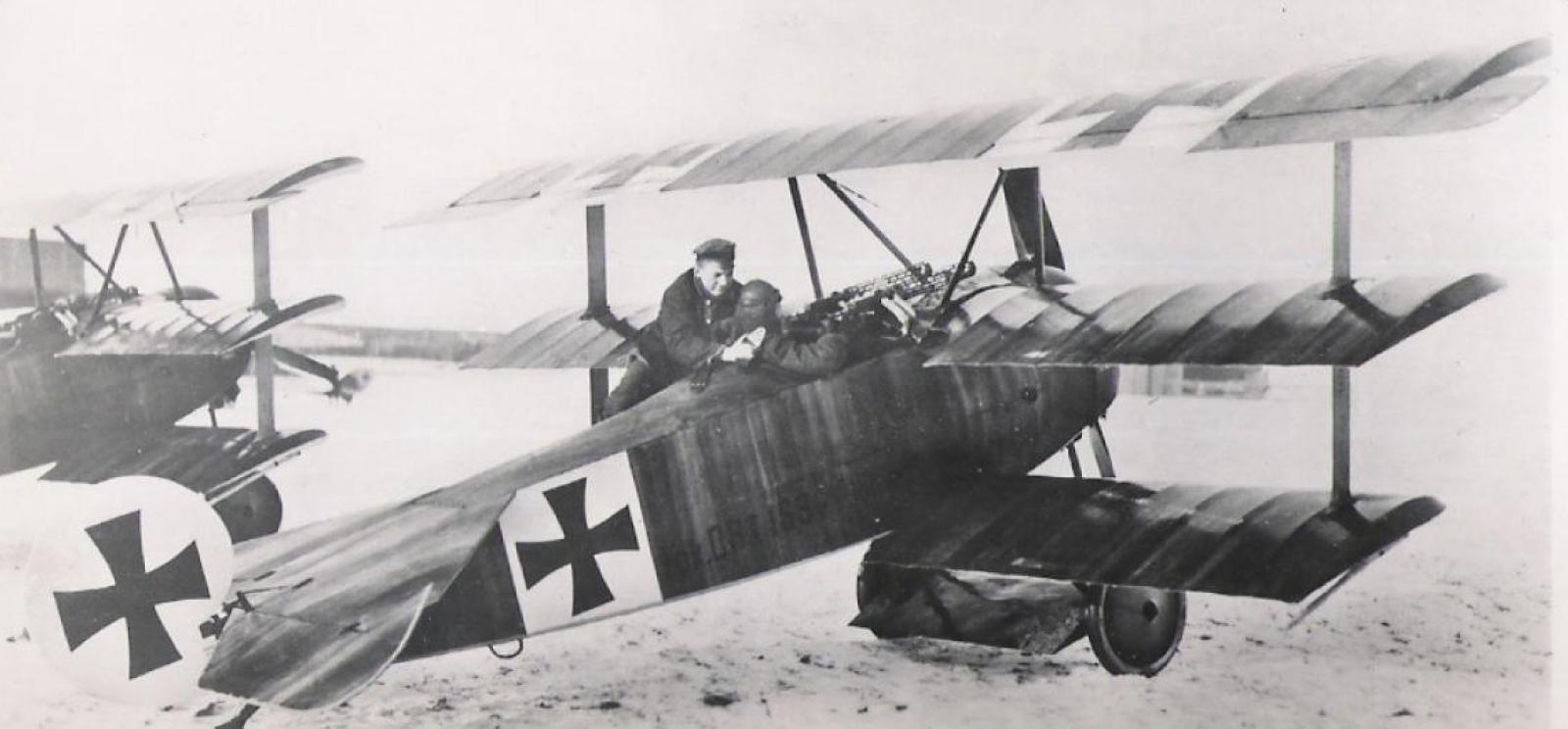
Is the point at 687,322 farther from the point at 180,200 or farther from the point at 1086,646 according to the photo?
the point at 180,200

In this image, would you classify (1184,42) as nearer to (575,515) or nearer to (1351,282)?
(1351,282)

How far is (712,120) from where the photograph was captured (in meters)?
4.24

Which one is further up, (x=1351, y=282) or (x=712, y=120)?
(x=712, y=120)

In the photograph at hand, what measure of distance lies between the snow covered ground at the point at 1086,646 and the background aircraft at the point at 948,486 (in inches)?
8.1

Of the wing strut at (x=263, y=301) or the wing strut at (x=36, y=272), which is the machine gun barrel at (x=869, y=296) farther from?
the wing strut at (x=36, y=272)

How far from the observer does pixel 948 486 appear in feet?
13.0

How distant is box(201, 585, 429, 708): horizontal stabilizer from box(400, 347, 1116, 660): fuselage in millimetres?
183

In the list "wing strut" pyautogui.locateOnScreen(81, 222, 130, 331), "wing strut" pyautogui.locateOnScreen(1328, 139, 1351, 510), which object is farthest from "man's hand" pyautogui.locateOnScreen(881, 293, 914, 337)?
"wing strut" pyautogui.locateOnScreen(81, 222, 130, 331)

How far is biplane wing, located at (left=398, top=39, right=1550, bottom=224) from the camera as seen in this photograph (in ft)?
9.77

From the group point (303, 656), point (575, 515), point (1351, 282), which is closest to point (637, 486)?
point (575, 515)

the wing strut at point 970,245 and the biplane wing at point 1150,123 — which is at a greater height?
the biplane wing at point 1150,123

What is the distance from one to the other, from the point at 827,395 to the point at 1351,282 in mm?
1427

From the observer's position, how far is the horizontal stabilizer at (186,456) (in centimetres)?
472

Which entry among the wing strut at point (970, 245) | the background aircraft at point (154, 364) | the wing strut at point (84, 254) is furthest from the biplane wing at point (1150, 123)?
the wing strut at point (84, 254)
